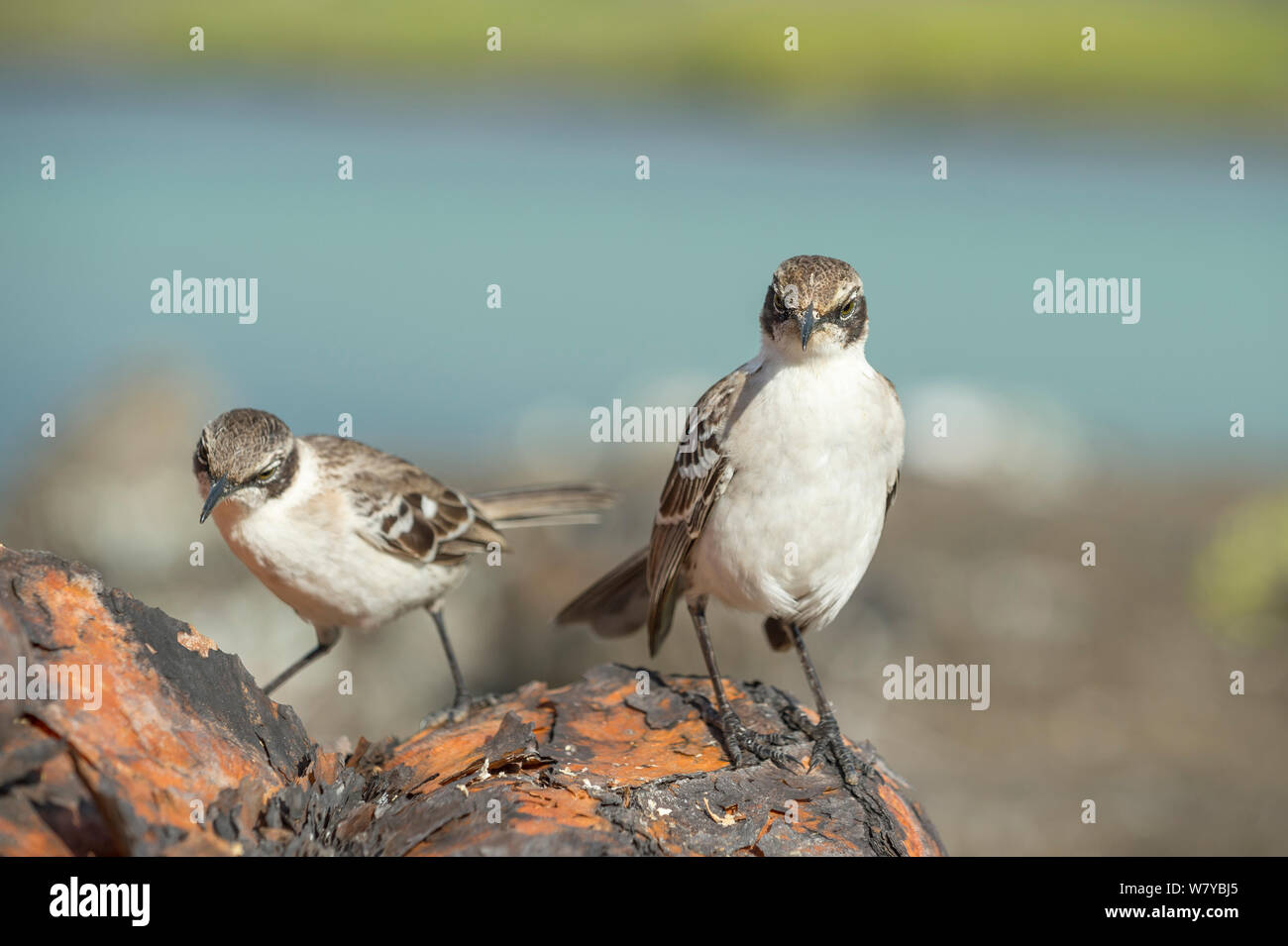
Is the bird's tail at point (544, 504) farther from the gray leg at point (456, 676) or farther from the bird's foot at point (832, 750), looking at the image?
the bird's foot at point (832, 750)

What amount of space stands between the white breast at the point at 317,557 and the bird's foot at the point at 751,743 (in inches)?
106

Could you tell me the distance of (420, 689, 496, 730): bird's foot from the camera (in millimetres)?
6459

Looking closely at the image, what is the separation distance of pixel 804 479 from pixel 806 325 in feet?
2.54

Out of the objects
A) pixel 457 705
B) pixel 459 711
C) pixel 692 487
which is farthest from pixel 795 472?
pixel 457 705

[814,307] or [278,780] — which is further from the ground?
[814,307]

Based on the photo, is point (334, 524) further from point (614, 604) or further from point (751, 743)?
point (751, 743)

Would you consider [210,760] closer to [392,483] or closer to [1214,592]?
[392,483]

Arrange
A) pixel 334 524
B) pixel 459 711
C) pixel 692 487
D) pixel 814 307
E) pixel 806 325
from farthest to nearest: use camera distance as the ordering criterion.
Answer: pixel 334 524 → pixel 459 711 → pixel 692 487 → pixel 814 307 → pixel 806 325

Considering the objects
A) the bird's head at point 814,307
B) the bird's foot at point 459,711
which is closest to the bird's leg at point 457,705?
the bird's foot at point 459,711

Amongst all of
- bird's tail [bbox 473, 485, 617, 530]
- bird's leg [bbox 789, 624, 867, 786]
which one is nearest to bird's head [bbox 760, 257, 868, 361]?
bird's leg [bbox 789, 624, 867, 786]

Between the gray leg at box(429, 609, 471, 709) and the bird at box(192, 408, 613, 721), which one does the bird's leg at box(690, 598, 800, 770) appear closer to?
the bird at box(192, 408, 613, 721)

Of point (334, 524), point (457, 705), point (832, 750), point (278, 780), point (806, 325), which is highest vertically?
point (806, 325)

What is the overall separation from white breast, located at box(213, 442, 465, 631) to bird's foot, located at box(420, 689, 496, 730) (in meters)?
0.80

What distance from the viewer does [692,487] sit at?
5977 mm
